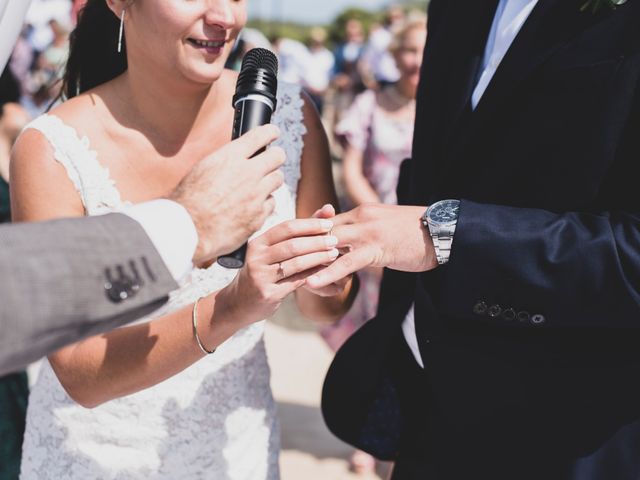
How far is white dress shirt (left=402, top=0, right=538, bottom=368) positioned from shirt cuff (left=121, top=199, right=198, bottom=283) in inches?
Answer: 30.7

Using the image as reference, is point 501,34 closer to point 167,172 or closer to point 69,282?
point 167,172

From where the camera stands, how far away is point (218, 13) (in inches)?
72.7

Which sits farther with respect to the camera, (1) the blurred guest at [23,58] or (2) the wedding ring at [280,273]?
(1) the blurred guest at [23,58]

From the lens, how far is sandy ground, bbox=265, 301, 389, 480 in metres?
4.35

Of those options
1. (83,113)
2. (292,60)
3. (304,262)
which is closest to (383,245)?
(304,262)

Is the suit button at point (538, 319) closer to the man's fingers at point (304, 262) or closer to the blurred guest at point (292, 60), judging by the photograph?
the man's fingers at point (304, 262)

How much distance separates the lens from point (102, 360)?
178 centimetres

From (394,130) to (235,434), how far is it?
109 inches

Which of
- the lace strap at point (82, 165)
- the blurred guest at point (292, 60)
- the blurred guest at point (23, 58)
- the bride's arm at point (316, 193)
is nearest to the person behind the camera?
the lace strap at point (82, 165)

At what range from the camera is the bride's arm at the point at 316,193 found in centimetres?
218

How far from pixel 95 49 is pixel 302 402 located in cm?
343

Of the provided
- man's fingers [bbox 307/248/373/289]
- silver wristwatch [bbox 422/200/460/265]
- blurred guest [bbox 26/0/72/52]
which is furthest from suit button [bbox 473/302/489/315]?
blurred guest [bbox 26/0/72/52]

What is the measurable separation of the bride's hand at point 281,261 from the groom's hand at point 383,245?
0.03 m

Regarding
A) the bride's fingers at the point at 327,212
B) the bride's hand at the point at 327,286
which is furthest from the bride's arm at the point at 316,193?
the bride's fingers at the point at 327,212
